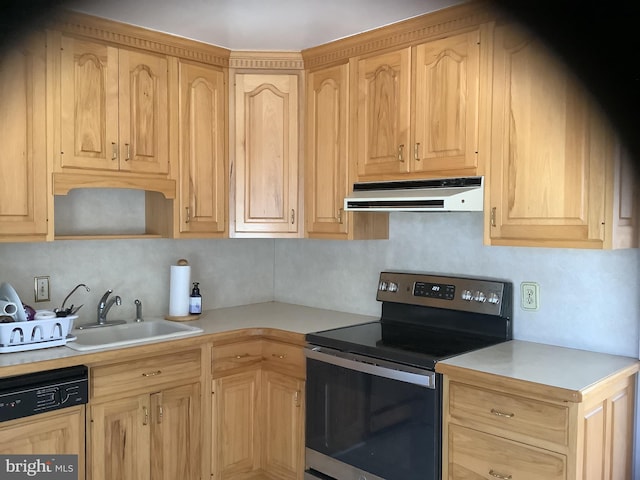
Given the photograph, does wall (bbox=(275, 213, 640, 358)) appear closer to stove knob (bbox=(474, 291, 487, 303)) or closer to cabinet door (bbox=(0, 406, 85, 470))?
stove knob (bbox=(474, 291, 487, 303))

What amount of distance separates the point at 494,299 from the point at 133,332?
162cm

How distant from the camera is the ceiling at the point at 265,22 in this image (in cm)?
188

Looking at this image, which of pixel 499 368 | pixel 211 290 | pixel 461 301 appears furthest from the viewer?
pixel 211 290

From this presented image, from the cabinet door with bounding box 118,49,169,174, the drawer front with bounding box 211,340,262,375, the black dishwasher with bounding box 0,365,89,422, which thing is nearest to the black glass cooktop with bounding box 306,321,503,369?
the drawer front with bounding box 211,340,262,375

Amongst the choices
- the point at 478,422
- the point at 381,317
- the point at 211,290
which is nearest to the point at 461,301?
the point at 381,317

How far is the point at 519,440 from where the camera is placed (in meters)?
1.66

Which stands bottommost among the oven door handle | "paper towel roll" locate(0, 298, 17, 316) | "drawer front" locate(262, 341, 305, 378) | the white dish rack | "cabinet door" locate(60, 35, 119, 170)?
"drawer front" locate(262, 341, 305, 378)

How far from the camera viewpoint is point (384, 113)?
2.36 meters

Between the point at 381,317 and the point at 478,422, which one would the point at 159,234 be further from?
the point at 478,422

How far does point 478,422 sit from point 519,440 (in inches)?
5.6

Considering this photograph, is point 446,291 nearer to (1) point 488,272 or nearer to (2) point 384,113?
(1) point 488,272

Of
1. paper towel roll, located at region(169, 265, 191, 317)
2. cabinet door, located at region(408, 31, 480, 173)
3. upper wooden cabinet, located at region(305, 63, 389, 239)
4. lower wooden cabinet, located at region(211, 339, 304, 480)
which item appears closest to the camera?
cabinet door, located at region(408, 31, 480, 173)

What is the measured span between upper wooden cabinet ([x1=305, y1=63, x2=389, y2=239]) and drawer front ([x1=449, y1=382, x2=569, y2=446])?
3.13 feet

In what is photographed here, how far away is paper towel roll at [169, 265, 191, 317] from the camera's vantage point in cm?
266
